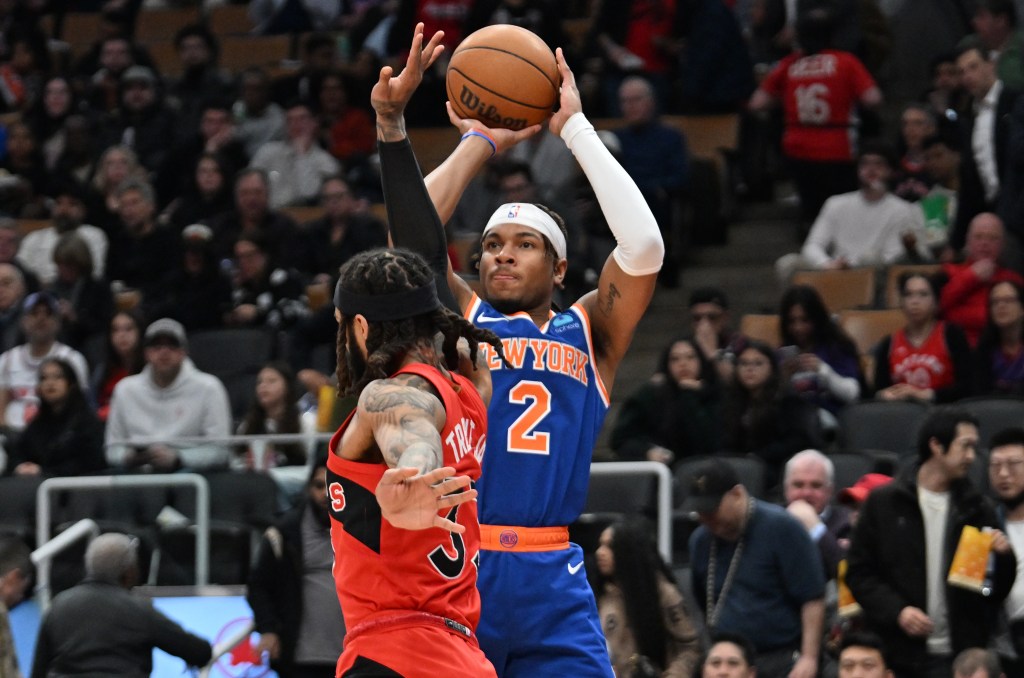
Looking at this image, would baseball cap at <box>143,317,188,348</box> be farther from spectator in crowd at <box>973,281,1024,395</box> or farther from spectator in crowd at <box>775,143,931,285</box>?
spectator in crowd at <box>973,281,1024,395</box>

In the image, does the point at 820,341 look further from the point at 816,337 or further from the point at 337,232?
the point at 337,232

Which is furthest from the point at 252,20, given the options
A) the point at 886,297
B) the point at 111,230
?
the point at 886,297

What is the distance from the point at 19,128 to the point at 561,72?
1000cm

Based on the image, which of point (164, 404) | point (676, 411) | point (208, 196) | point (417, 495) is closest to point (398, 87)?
point (417, 495)

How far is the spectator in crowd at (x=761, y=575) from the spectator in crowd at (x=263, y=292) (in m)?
4.47

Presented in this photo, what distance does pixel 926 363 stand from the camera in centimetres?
1020

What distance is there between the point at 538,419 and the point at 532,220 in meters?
0.60

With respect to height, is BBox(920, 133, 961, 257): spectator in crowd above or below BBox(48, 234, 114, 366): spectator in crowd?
above

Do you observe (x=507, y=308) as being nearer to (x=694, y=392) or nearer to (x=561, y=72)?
(x=561, y=72)

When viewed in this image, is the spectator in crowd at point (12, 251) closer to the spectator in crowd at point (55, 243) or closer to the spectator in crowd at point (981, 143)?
the spectator in crowd at point (55, 243)

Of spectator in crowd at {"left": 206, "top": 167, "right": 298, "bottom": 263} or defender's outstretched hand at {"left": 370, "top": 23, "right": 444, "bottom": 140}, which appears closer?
defender's outstretched hand at {"left": 370, "top": 23, "right": 444, "bottom": 140}

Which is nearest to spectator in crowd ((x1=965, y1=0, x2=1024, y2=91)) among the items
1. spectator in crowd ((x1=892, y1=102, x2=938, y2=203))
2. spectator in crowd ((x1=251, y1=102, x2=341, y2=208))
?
spectator in crowd ((x1=892, y1=102, x2=938, y2=203))

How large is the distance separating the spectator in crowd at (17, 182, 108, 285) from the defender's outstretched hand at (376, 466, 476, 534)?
912 cm

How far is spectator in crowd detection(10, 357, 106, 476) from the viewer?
10.6m
